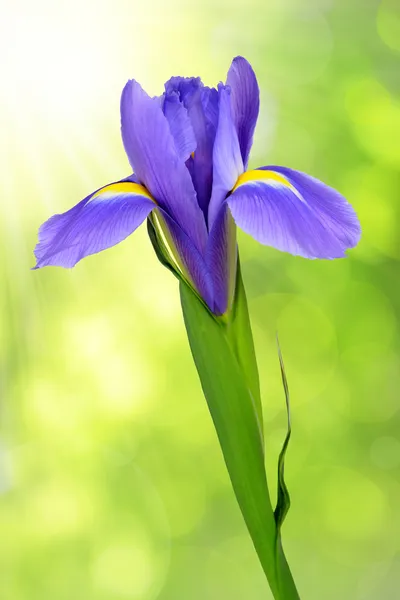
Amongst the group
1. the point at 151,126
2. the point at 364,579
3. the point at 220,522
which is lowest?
the point at 364,579

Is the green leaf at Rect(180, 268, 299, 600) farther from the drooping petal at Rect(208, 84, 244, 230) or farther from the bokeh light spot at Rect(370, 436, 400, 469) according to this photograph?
the bokeh light spot at Rect(370, 436, 400, 469)

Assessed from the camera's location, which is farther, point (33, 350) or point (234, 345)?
point (33, 350)

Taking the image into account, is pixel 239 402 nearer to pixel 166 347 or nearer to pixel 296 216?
pixel 296 216

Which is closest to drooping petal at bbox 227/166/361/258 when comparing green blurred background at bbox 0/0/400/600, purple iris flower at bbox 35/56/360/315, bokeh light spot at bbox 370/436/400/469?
purple iris flower at bbox 35/56/360/315

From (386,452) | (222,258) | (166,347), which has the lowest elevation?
(386,452)

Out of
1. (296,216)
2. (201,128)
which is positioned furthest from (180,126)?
(296,216)

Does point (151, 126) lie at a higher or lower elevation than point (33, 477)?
higher

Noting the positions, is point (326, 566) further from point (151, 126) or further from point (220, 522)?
point (151, 126)

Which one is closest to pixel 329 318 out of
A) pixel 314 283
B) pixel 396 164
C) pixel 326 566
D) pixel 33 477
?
pixel 314 283
